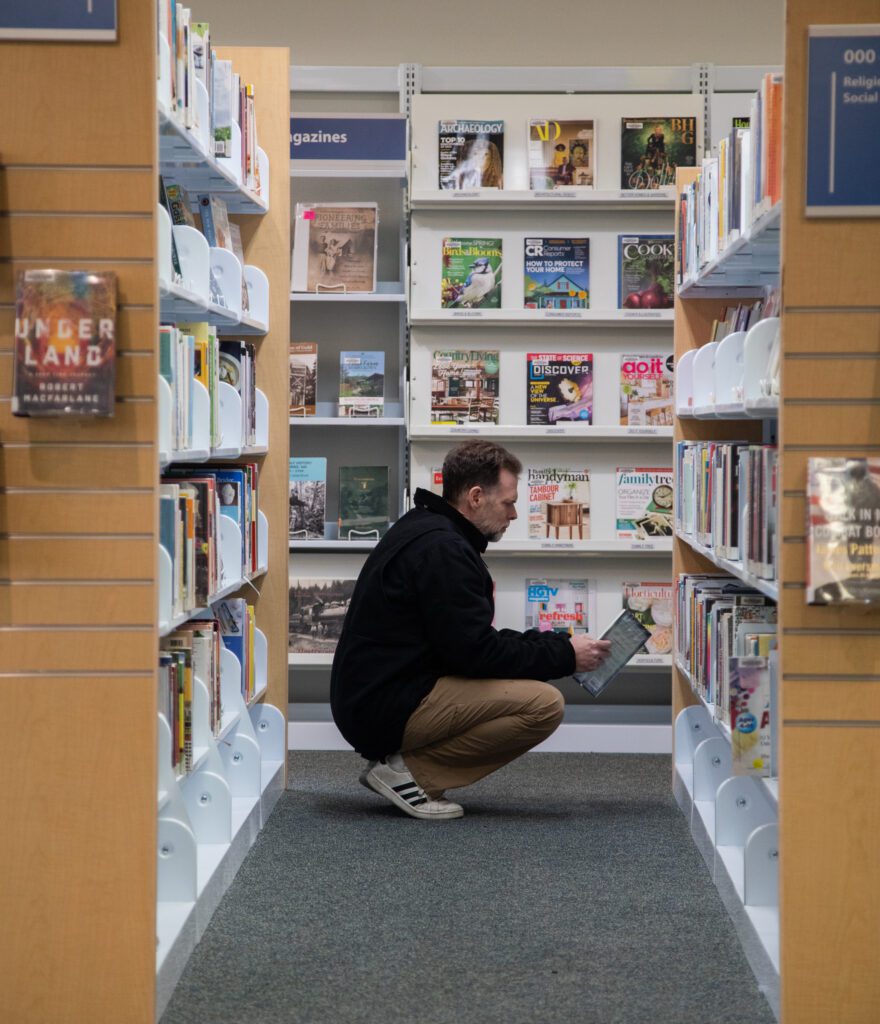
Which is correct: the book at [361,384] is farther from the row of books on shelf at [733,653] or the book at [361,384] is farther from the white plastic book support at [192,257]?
the white plastic book support at [192,257]

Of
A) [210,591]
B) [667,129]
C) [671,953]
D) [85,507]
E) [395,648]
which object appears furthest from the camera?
[667,129]

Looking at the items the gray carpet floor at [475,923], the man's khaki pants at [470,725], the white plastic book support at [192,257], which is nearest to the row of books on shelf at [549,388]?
the man's khaki pants at [470,725]

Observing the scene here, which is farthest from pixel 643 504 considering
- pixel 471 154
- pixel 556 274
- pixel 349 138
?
pixel 349 138

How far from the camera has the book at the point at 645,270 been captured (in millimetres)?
5172

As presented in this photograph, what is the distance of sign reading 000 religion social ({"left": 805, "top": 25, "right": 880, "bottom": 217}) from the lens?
2.41 metres

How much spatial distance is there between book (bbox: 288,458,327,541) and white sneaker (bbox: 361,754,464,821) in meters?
1.37

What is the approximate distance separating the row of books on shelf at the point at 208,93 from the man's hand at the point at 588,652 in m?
1.68

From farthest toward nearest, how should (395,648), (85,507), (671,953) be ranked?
(395,648) → (671,953) → (85,507)

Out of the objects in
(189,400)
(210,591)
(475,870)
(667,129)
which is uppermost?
(667,129)

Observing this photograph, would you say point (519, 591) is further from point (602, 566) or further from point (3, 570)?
point (3, 570)

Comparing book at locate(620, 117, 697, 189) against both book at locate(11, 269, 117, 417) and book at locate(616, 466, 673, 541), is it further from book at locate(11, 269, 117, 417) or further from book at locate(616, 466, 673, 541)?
book at locate(11, 269, 117, 417)

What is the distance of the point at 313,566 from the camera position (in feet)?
17.4

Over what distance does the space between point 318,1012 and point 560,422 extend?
9.74 feet

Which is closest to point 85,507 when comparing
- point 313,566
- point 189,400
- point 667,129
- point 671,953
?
point 189,400
